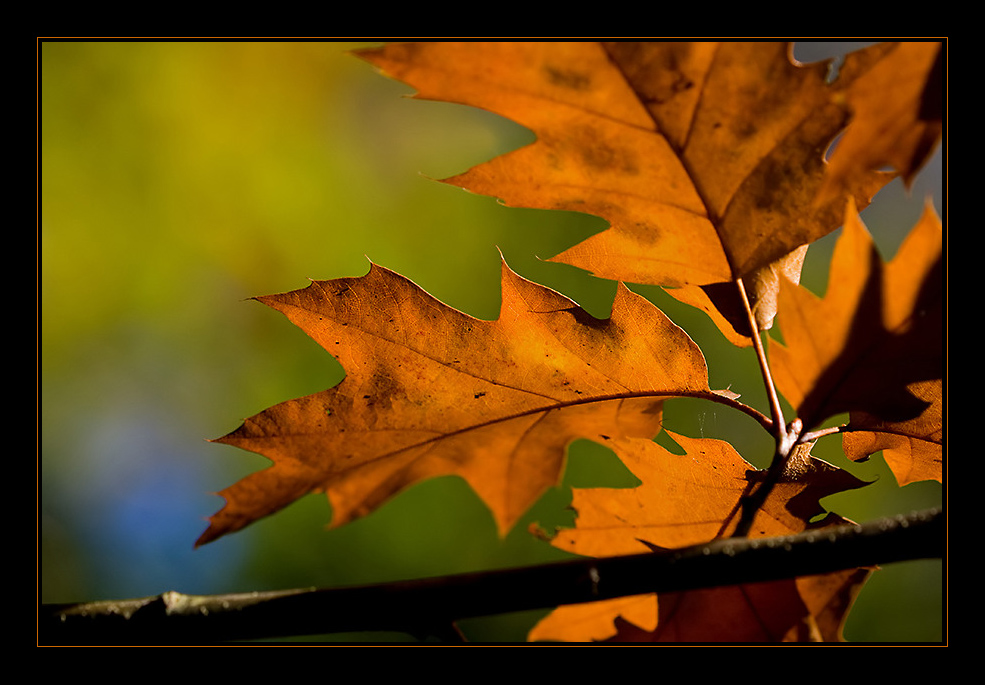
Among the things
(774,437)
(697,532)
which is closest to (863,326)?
(774,437)

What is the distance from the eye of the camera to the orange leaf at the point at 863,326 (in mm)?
583

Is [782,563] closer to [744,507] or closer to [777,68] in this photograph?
[744,507]

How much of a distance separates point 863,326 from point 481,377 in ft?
1.18

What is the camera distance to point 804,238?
0.66m

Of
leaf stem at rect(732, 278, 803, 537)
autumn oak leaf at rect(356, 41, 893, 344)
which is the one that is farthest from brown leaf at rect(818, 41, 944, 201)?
leaf stem at rect(732, 278, 803, 537)

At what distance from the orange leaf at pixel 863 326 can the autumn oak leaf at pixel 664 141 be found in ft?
0.25

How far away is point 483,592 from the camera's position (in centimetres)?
57

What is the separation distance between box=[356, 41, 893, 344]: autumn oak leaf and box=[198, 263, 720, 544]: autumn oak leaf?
0.07 meters

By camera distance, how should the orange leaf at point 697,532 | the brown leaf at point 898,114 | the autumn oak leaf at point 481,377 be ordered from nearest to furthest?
the brown leaf at point 898,114 → the autumn oak leaf at point 481,377 → the orange leaf at point 697,532

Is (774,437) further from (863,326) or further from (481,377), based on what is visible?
(481,377)

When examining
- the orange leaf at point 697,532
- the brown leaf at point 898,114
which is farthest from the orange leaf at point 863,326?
the orange leaf at point 697,532

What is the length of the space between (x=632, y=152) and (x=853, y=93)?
0.19 m

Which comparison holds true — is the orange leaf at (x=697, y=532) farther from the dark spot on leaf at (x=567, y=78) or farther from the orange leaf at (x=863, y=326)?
the dark spot on leaf at (x=567, y=78)

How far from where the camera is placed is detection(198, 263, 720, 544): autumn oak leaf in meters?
0.69
